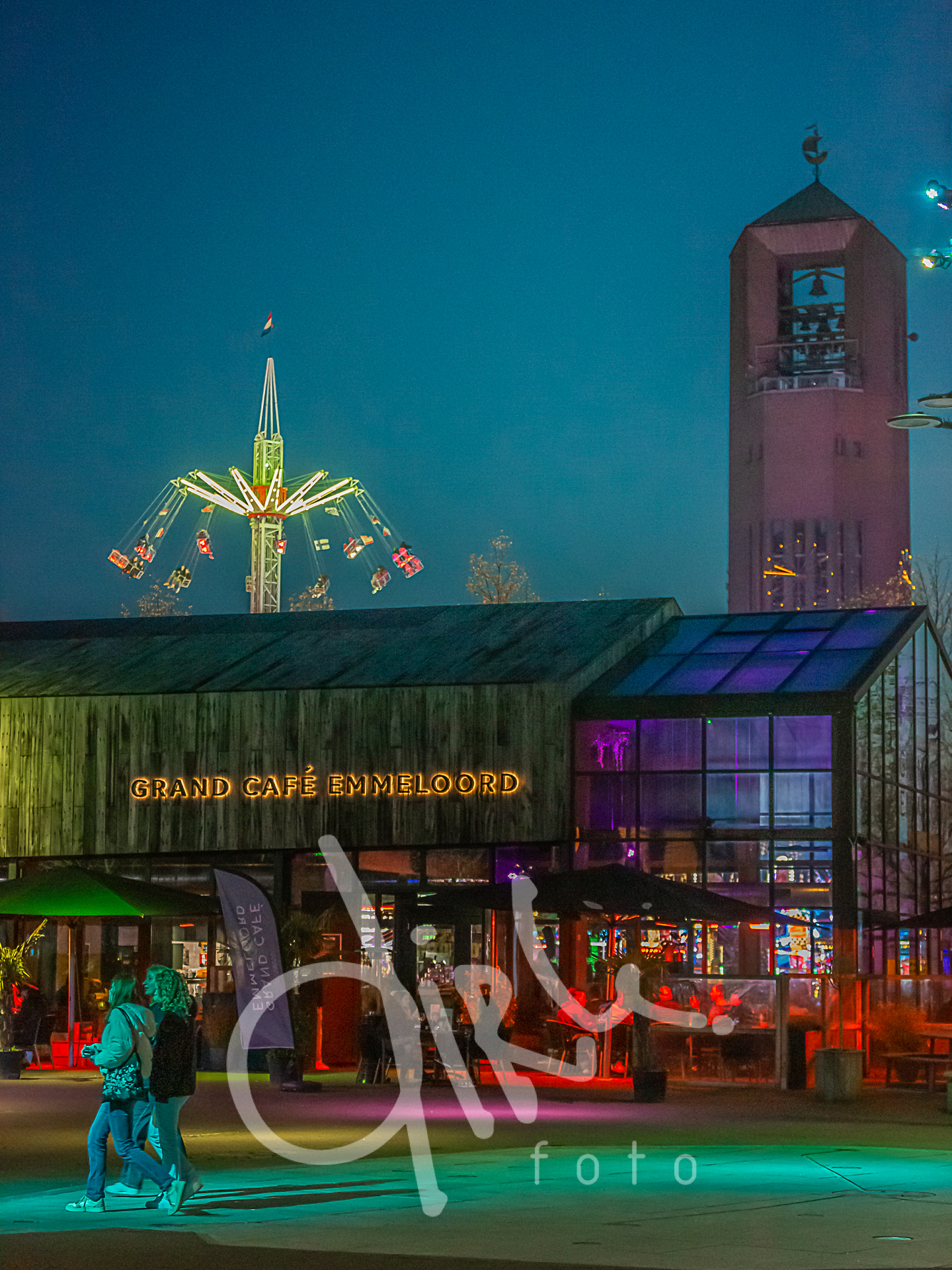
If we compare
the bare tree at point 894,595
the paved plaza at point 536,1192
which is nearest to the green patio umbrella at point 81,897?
the paved plaza at point 536,1192

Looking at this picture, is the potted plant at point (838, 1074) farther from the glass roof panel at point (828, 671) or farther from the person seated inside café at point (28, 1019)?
the person seated inside café at point (28, 1019)

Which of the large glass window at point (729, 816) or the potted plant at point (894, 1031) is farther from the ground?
the large glass window at point (729, 816)

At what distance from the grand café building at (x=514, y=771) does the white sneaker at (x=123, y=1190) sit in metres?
12.4

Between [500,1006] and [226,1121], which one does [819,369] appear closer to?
[500,1006]

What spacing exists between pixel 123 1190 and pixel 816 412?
91581mm

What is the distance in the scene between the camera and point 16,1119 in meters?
17.3

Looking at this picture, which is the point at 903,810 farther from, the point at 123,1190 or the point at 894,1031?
the point at 123,1190

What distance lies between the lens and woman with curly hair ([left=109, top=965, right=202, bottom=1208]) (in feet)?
36.2

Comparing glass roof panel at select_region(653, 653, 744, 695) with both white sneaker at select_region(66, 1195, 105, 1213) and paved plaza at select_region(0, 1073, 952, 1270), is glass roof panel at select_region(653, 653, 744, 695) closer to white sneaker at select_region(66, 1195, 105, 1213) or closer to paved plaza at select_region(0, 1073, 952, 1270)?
paved plaza at select_region(0, 1073, 952, 1270)

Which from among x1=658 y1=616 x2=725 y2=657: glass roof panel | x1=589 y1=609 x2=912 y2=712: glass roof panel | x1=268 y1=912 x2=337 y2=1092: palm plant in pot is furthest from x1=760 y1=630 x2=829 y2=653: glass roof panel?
x1=268 y1=912 x2=337 y2=1092: palm plant in pot

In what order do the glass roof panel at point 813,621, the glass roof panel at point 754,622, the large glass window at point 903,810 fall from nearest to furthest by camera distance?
1. the large glass window at point 903,810
2. the glass roof panel at point 813,621
3. the glass roof panel at point 754,622

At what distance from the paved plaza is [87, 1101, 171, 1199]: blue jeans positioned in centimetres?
→ 25

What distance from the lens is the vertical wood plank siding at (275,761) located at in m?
28.1

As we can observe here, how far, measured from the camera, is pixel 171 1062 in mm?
11078
